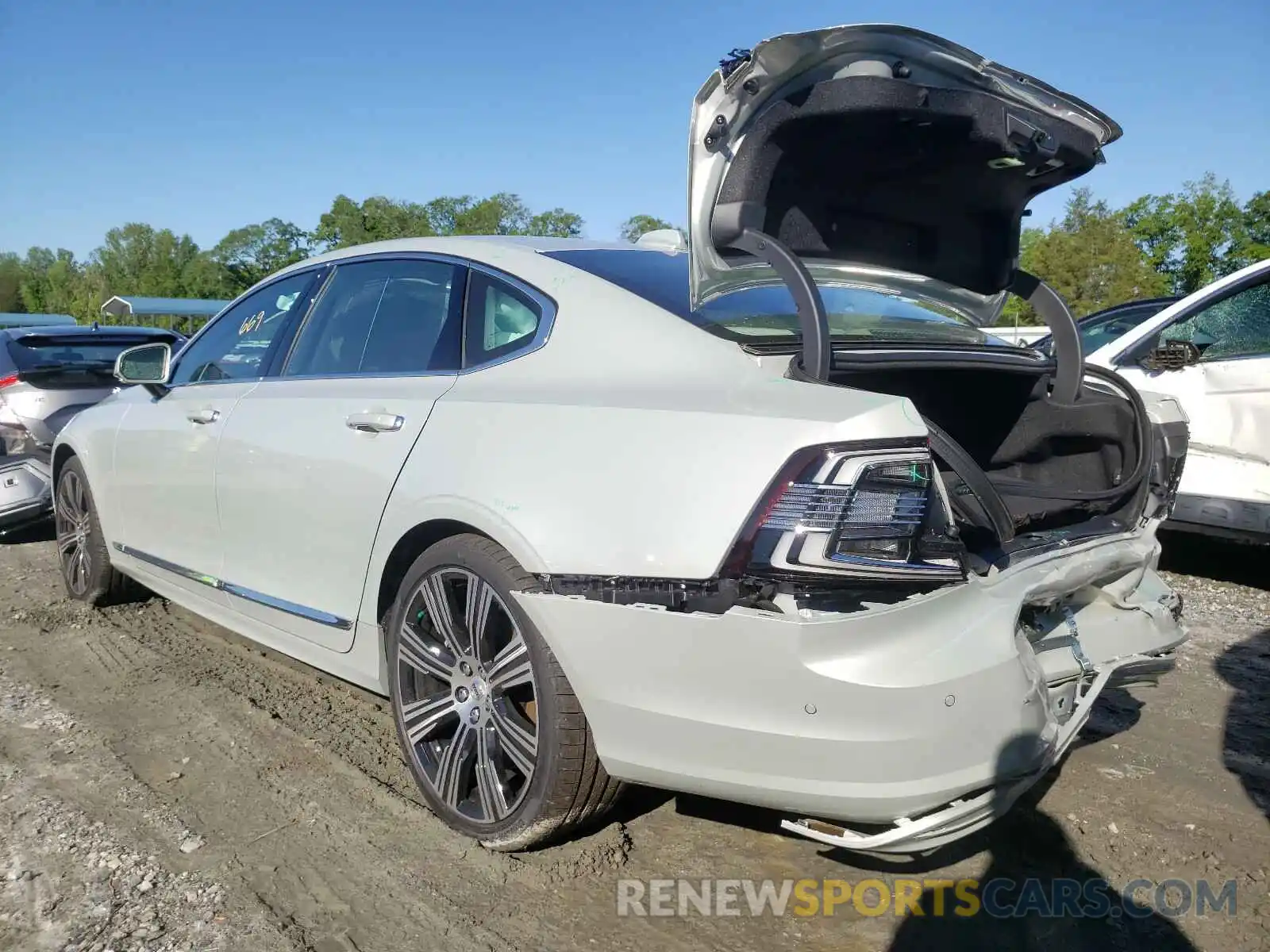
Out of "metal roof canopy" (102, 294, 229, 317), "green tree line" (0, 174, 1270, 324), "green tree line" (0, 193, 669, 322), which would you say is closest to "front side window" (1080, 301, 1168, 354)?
"green tree line" (0, 174, 1270, 324)

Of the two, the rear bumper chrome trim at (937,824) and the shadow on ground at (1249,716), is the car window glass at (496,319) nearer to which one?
the rear bumper chrome trim at (937,824)

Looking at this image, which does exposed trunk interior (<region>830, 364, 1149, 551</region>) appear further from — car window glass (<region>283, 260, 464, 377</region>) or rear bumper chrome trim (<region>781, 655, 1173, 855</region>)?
car window glass (<region>283, 260, 464, 377</region>)

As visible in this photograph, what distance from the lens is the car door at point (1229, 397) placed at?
5.36 metres

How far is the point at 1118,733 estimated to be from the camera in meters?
3.62

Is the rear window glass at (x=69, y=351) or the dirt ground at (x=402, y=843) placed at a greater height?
the rear window glass at (x=69, y=351)

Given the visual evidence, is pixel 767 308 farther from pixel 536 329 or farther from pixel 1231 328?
pixel 1231 328

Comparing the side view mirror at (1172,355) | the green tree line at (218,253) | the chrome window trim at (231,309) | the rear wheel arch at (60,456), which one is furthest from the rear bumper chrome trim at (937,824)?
the green tree line at (218,253)

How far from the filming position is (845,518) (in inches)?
79.6

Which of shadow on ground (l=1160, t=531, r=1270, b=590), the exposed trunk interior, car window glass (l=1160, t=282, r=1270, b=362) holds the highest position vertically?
car window glass (l=1160, t=282, r=1270, b=362)

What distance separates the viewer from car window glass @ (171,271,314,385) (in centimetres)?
391

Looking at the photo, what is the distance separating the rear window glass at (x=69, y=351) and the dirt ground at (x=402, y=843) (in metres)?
3.78

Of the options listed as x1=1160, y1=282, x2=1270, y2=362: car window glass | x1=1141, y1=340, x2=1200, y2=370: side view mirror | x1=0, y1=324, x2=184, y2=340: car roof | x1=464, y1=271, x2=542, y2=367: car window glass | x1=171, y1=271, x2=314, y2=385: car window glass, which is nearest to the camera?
x1=464, y1=271, x2=542, y2=367: car window glass

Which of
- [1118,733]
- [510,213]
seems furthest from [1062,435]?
[510,213]

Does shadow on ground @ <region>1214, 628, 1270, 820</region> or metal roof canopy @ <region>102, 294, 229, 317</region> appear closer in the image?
shadow on ground @ <region>1214, 628, 1270, 820</region>
